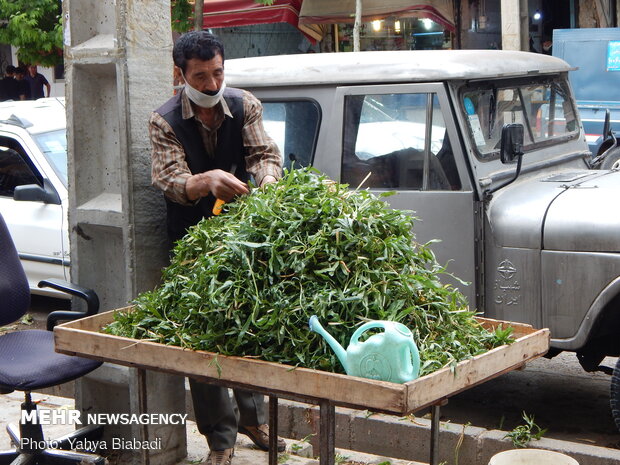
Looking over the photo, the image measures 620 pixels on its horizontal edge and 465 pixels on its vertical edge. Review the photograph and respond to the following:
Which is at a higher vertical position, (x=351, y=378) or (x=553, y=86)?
(x=553, y=86)

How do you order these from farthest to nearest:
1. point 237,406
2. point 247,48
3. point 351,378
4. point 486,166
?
1. point 247,48
2. point 486,166
3. point 237,406
4. point 351,378

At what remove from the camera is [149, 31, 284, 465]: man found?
146 inches

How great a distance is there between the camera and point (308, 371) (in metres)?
2.71

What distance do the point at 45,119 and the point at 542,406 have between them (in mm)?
4926

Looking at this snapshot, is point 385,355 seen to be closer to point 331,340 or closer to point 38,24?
point 331,340

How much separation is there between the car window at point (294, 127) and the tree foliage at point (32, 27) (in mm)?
8084

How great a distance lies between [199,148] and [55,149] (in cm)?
399

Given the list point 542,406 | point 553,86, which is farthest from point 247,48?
point 542,406

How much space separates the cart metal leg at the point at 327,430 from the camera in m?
2.73

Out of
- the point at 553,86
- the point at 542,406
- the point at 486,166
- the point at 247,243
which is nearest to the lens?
the point at 247,243

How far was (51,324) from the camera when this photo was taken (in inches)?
166

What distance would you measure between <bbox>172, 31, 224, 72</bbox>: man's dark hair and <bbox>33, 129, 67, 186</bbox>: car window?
3.81 meters

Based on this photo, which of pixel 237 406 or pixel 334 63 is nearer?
pixel 237 406

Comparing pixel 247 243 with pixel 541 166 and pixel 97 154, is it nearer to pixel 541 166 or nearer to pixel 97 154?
pixel 97 154
